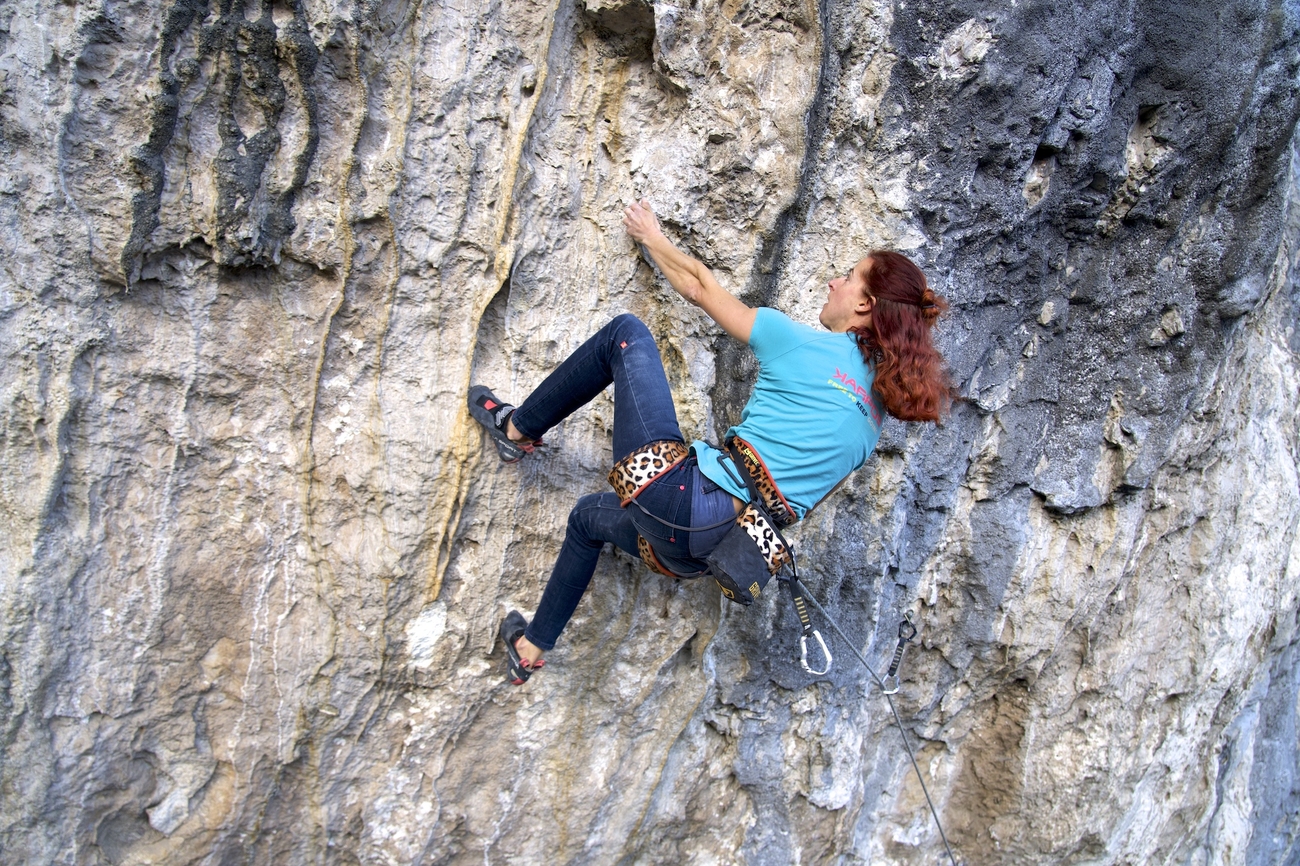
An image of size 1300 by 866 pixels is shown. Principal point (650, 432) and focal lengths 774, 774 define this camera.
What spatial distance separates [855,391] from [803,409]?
0.55ft

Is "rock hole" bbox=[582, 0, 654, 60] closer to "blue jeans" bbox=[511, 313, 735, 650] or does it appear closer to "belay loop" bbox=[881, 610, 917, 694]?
"blue jeans" bbox=[511, 313, 735, 650]

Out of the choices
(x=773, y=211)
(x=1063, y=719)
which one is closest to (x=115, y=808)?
(x=773, y=211)

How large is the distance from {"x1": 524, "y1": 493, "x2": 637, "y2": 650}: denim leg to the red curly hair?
0.94 m

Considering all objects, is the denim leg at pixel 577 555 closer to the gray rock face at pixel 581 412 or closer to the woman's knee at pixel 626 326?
the gray rock face at pixel 581 412

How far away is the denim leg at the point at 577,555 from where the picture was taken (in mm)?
2596

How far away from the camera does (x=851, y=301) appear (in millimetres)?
2443

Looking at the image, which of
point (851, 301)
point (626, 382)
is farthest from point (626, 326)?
point (851, 301)

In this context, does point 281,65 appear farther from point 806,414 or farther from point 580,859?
point 580,859

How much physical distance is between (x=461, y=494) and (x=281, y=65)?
4.89 ft

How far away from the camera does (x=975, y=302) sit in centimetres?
309

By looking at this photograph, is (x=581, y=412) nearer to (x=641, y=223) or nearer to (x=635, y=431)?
(x=635, y=431)

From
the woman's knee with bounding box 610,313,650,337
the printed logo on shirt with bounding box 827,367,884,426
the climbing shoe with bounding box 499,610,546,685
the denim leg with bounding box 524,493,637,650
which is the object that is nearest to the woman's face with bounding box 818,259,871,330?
the printed logo on shirt with bounding box 827,367,884,426

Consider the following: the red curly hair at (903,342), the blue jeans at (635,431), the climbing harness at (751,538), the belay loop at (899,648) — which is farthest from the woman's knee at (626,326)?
the belay loop at (899,648)

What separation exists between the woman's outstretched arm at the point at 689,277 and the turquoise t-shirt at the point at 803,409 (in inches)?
2.6
